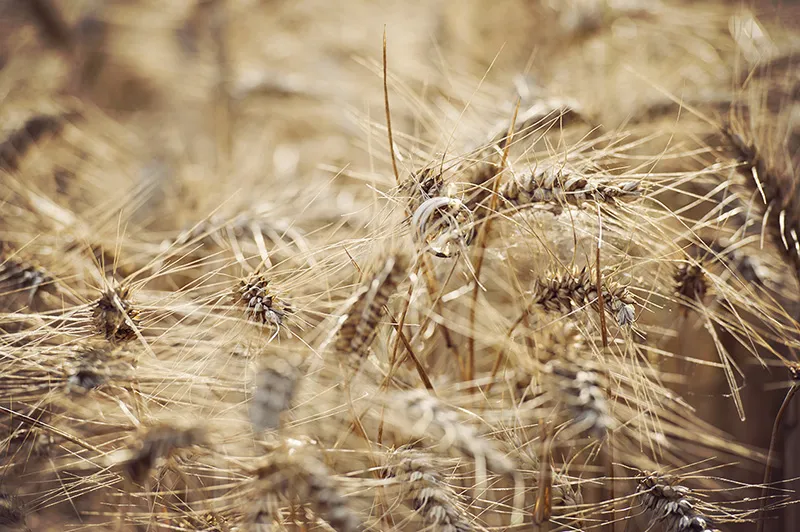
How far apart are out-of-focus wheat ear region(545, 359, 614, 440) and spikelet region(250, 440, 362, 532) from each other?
29 cm

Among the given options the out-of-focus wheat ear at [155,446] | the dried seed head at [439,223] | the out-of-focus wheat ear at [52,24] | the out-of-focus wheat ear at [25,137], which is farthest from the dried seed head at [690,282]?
the out-of-focus wheat ear at [52,24]

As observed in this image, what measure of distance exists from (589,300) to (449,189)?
0.26m

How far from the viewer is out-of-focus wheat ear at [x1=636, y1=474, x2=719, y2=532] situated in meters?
0.80

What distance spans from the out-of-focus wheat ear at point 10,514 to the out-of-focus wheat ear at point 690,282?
1143 millimetres

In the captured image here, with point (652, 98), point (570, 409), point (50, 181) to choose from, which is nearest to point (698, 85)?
point (652, 98)

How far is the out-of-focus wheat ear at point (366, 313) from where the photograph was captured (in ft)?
2.25

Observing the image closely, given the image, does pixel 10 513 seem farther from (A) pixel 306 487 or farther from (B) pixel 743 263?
(B) pixel 743 263

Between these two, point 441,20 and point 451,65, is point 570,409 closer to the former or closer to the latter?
point 451,65

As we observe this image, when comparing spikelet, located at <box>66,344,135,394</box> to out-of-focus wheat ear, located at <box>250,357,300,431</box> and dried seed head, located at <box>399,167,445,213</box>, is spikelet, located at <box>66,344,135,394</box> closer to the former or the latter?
out-of-focus wheat ear, located at <box>250,357,300,431</box>

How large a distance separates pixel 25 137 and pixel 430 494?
158 centimetres

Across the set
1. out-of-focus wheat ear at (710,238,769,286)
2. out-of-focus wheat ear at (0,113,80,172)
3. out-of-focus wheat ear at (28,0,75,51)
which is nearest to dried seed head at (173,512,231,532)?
out-of-focus wheat ear at (710,238,769,286)

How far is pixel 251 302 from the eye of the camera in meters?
0.81

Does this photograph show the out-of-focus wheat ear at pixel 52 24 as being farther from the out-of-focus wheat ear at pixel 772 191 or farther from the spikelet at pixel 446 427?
the out-of-focus wheat ear at pixel 772 191

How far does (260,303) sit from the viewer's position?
2.64 feet
